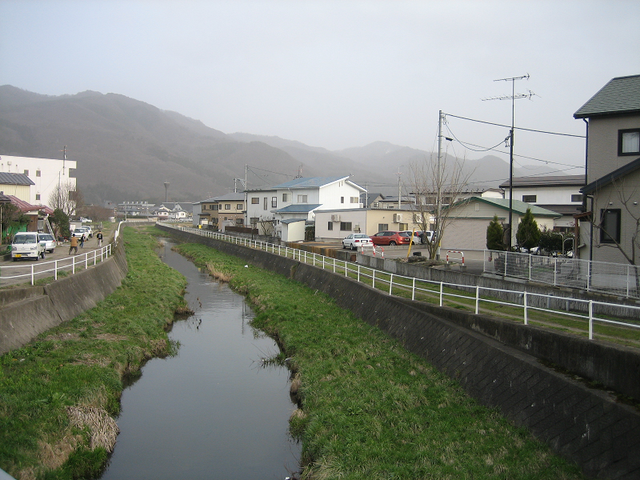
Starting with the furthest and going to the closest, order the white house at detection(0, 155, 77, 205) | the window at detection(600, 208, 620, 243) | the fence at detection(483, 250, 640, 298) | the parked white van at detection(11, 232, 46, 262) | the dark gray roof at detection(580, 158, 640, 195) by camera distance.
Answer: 1. the white house at detection(0, 155, 77, 205)
2. the parked white van at detection(11, 232, 46, 262)
3. the window at detection(600, 208, 620, 243)
4. the dark gray roof at detection(580, 158, 640, 195)
5. the fence at detection(483, 250, 640, 298)

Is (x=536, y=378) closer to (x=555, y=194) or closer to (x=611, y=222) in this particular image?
(x=611, y=222)

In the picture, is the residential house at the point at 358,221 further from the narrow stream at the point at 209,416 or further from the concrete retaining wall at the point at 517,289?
the narrow stream at the point at 209,416

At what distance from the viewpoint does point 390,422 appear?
8.77 m

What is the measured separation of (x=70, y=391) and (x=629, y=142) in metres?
18.9

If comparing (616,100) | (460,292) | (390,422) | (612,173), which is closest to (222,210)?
(460,292)

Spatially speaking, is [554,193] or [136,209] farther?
[136,209]

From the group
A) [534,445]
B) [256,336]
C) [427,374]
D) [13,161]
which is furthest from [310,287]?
[13,161]

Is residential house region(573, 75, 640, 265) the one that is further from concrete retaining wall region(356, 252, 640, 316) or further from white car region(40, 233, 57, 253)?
white car region(40, 233, 57, 253)

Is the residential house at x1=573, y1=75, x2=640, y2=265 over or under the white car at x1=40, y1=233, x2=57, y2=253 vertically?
over

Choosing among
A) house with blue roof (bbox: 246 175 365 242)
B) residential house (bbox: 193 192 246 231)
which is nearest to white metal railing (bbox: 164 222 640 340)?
house with blue roof (bbox: 246 175 365 242)

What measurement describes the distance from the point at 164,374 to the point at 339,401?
6.04m

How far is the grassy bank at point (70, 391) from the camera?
7.44m

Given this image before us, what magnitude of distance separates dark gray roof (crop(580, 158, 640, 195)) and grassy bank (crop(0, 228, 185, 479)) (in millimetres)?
14974

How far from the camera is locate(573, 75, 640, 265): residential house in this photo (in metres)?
16.0
